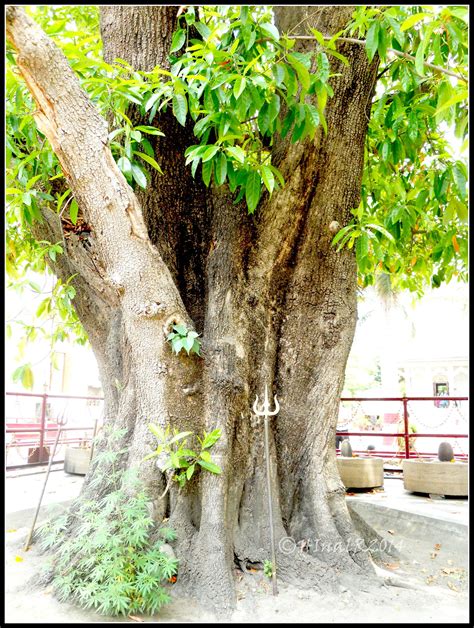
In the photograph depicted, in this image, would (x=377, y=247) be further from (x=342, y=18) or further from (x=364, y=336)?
(x=364, y=336)

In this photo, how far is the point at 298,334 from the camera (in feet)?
11.6

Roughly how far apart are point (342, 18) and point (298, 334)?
7.05 feet

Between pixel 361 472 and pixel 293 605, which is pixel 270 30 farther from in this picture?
pixel 361 472

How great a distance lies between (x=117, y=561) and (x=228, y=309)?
164cm

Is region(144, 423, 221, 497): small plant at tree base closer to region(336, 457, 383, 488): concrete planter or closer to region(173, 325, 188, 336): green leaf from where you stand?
region(173, 325, 188, 336): green leaf

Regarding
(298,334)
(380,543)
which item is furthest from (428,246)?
(380,543)

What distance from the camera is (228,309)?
335cm

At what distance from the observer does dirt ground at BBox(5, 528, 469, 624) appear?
8.20 ft

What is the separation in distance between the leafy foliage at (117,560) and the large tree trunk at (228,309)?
8.0 inches

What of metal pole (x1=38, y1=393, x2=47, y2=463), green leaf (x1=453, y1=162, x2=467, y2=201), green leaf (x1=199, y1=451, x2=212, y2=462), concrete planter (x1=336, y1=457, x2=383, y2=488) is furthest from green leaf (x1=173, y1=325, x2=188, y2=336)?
metal pole (x1=38, y1=393, x2=47, y2=463)

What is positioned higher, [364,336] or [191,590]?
[364,336]

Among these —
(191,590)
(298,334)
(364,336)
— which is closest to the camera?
(191,590)

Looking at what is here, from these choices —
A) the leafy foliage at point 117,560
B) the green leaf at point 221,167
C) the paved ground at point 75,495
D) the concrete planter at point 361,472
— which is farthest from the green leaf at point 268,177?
Result: the concrete planter at point 361,472

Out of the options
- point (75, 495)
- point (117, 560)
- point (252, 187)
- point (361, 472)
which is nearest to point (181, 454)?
point (117, 560)
